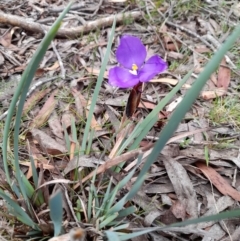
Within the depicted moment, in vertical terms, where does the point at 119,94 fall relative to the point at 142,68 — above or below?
below

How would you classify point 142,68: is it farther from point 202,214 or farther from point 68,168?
point 202,214

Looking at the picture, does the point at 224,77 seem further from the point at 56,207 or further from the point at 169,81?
the point at 56,207

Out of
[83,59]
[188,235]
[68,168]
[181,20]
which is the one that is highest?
[181,20]

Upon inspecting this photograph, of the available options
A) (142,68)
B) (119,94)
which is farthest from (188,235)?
(119,94)

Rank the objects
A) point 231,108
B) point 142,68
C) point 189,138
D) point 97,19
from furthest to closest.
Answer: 1. point 97,19
2. point 231,108
3. point 189,138
4. point 142,68

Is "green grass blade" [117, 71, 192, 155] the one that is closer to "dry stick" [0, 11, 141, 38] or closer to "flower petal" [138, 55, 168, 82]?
"flower petal" [138, 55, 168, 82]

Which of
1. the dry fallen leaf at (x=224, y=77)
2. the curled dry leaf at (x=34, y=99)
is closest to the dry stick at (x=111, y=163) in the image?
the curled dry leaf at (x=34, y=99)
